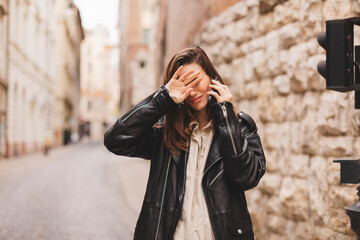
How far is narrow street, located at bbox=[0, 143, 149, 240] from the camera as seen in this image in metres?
6.97

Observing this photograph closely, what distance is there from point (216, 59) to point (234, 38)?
0.81 meters

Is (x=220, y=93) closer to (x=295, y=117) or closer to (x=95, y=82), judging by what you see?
(x=295, y=117)

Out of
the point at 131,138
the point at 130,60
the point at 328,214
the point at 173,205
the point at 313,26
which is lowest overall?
the point at 328,214

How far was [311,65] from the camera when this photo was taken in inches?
202

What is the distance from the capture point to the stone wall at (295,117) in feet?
15.2

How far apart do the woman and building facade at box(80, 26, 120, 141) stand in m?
82.5

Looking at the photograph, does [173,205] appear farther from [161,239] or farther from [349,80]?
[349,80]

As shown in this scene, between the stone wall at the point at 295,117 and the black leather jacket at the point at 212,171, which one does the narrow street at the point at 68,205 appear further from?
the black leather jacket at the point at 212,171

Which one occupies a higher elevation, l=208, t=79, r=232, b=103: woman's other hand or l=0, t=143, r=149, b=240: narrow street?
l=208, t=79, r=232, b=103: woman's other hand

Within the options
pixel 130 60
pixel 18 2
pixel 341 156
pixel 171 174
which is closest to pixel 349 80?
pixel 171 174

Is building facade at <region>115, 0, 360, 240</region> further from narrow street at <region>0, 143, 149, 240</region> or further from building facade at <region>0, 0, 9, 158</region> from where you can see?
building facade at <region>0, 0, 9, 158</region>

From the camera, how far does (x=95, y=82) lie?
8638 centimetres

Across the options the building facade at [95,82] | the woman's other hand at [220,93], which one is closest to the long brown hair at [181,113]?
the woman's other hand at [220,93]

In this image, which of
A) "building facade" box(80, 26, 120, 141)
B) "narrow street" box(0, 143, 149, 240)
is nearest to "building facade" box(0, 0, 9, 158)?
"narrow street" box(0, 143, 149, 240)
